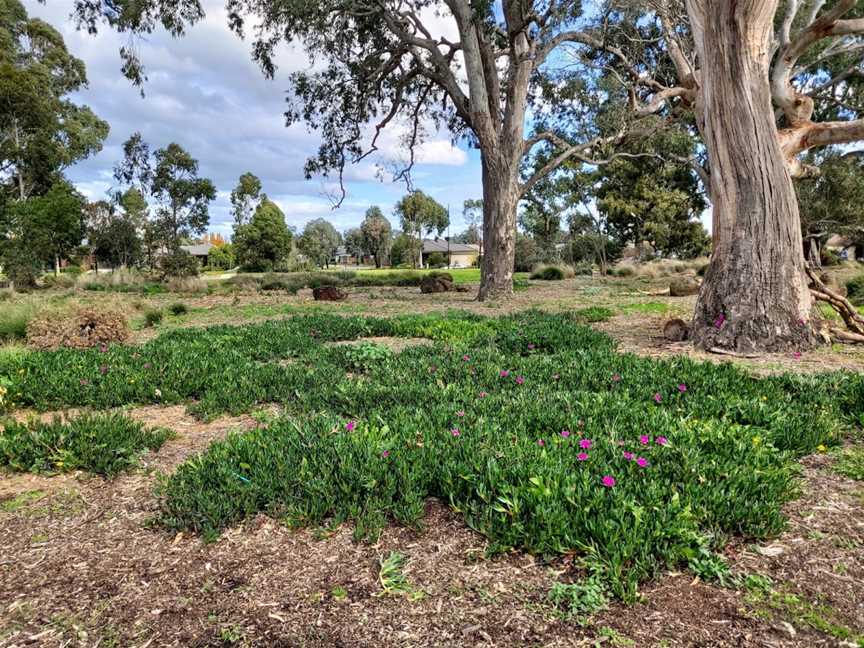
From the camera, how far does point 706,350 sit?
6527 millimetres

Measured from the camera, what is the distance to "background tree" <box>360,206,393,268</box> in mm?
74312

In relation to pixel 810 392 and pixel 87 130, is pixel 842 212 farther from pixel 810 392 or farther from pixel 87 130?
pixel 87 130

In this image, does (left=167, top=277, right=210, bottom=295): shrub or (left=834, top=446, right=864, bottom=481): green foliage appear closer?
(left=834, top=446, right=864, bottom=481): green foliage

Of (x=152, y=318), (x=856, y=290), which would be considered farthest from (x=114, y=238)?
(x=856, y=290)

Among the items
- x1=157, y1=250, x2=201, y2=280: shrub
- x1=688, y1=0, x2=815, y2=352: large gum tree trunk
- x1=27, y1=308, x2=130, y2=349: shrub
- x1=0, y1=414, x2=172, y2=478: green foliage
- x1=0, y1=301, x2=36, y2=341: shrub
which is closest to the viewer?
x1=0, y1=414, x2=172, y2=478: green foliage

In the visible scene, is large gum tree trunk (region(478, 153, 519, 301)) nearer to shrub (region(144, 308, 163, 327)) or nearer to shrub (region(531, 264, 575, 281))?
shrub (region(144, 308, 163, 327))

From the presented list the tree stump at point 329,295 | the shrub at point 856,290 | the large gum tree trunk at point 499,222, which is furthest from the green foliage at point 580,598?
the tree stump at point 329,295

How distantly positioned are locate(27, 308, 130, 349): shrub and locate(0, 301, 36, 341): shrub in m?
0.56

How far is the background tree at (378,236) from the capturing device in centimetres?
7431

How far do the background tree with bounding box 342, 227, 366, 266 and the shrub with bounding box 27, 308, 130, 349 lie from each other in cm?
7220

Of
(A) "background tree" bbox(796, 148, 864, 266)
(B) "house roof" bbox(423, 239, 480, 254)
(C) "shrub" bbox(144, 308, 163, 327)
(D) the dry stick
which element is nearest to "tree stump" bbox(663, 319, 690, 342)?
(D) the dry stick

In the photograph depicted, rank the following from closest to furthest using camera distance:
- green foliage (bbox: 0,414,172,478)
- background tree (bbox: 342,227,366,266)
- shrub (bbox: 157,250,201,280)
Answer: green foliage (bbox: 0,414,172,478), shrub (bbox: 157,250,201,280), background tree (bbox: 342,227,366,266)

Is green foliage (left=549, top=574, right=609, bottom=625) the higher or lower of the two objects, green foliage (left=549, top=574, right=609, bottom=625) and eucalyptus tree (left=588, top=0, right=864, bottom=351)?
the lower

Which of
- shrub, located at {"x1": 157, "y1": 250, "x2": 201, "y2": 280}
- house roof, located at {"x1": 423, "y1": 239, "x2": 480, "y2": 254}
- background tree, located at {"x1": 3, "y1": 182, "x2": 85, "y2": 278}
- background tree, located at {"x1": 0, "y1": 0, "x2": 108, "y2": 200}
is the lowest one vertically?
shrub, located at {"x1": 157, "y1": 250, "x2": 201, "y2": 280}
